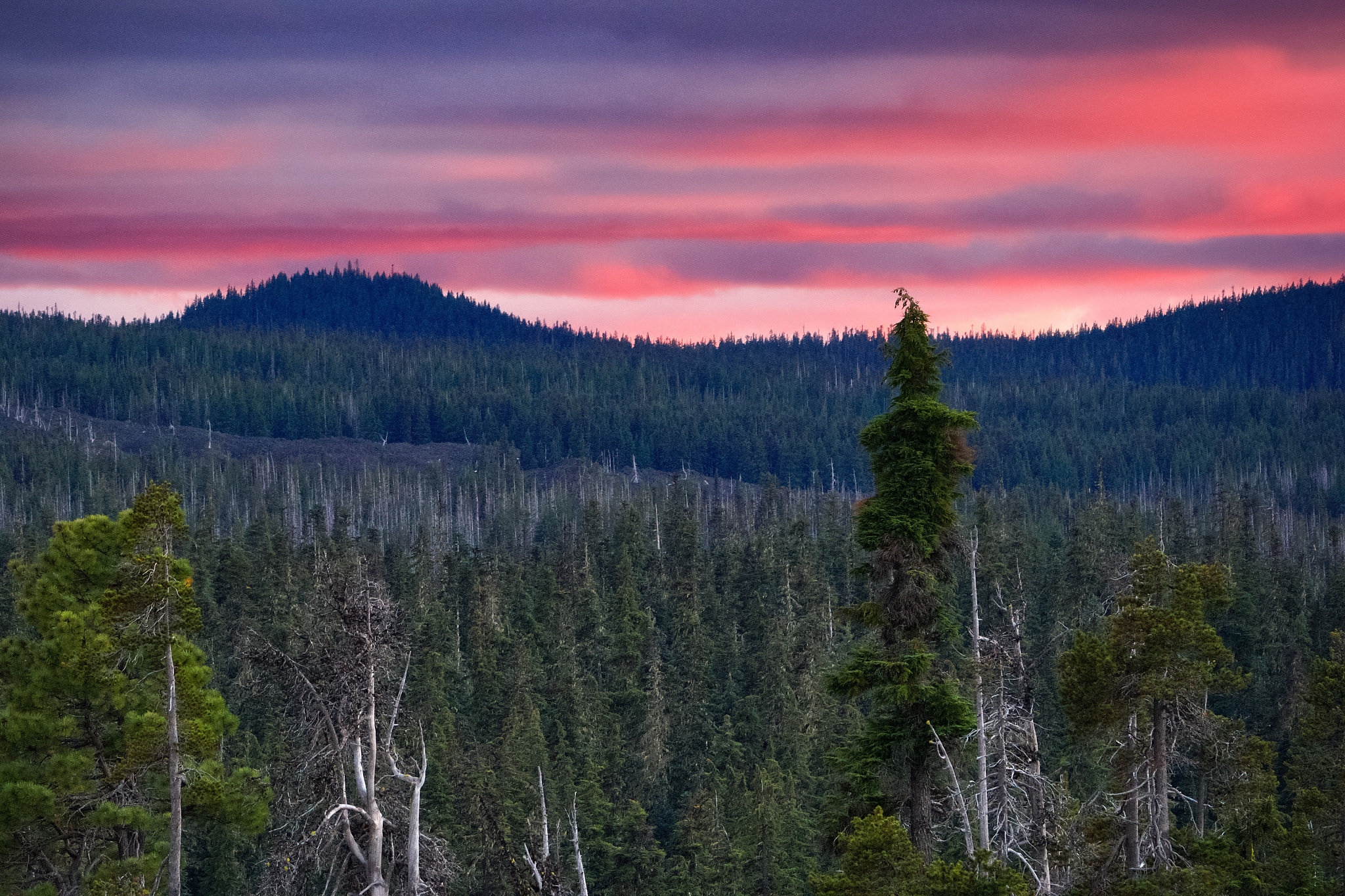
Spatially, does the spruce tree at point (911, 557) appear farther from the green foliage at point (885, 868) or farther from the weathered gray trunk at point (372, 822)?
the weathered gray trunk at point (372, 822)

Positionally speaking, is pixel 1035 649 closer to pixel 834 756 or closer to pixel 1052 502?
pixel 834 756

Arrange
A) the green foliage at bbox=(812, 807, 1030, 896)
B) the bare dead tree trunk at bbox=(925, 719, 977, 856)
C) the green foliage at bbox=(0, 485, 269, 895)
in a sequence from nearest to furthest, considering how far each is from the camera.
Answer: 1. the green foliage at bbox=(812, 807, 1030, 896)
2. the bare dead tree trunk at bbox=(925, 719, 977, 856)
3. the green foliage at bbox=(0, 485, 269, 895)

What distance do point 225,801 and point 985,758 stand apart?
16677 millimetres

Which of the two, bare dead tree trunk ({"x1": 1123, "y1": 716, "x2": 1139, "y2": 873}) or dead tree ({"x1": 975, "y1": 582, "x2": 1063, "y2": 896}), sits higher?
dead tree ({"x1": 975, "y1": 582, "x2": 1063, "y2": 896})

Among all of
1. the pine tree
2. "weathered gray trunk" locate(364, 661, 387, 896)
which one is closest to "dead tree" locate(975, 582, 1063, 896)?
the pine tree

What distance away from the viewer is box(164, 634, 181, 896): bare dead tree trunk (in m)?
24.3

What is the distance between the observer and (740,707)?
246ft

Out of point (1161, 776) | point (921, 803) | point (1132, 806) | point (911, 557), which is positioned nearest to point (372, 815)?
point (921, 803)

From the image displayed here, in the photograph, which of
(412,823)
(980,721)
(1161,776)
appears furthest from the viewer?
(1161,776)

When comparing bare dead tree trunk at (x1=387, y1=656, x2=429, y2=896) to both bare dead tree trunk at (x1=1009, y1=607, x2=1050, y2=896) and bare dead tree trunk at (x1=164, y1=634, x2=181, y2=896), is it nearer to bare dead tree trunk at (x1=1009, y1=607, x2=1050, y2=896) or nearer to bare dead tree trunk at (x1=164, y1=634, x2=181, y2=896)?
bare dead tree trunk at (x1=164, y1=634, x2=181, y2=896)

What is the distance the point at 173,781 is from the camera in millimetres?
25109

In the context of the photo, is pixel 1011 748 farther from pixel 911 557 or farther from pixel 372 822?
pixel 372 822

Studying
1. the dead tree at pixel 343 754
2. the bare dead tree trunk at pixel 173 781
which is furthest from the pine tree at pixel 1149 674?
the bare dead tree trunk at pixel 173 781

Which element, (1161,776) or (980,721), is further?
(1161,776)
